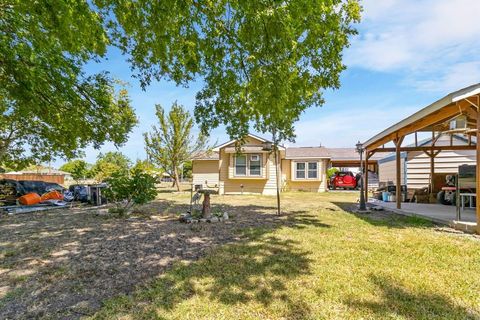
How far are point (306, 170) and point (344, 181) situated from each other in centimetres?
517

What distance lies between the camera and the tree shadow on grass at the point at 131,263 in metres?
3.19

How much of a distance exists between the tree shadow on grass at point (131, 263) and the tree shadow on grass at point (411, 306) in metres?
0.84

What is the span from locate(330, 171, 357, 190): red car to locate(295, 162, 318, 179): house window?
436 centimetres

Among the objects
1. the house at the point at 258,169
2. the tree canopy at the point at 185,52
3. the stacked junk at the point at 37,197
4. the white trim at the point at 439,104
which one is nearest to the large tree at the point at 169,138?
the house at the point at 258,169

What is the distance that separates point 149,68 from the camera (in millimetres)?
6438

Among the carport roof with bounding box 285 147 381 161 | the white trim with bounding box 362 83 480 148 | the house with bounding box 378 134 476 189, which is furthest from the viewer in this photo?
the carport roof with bounding box 285 147 381 161

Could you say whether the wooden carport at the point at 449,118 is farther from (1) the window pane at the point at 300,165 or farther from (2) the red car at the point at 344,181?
(2) the red car at the point at 344,181

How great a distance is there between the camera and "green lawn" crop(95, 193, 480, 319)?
2822 mm

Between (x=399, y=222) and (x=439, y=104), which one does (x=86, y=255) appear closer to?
(x=399, y=222)

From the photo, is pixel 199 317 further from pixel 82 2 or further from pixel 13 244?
pixel 13 244

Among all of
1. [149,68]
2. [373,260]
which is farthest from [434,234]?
[149,68]

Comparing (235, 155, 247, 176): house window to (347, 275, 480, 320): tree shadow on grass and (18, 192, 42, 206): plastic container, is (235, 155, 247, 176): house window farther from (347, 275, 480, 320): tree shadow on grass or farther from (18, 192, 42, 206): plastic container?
(347, 275, 480, 320): tree shadow on grass

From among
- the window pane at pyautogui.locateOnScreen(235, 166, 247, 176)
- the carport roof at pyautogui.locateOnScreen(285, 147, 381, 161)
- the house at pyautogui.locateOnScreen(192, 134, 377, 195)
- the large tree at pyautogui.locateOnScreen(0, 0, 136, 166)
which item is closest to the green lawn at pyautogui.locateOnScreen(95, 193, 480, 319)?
the large tree at pyautogui.locateOnScreen(0, 0, 136, 166)

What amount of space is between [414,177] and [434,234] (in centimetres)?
1063
